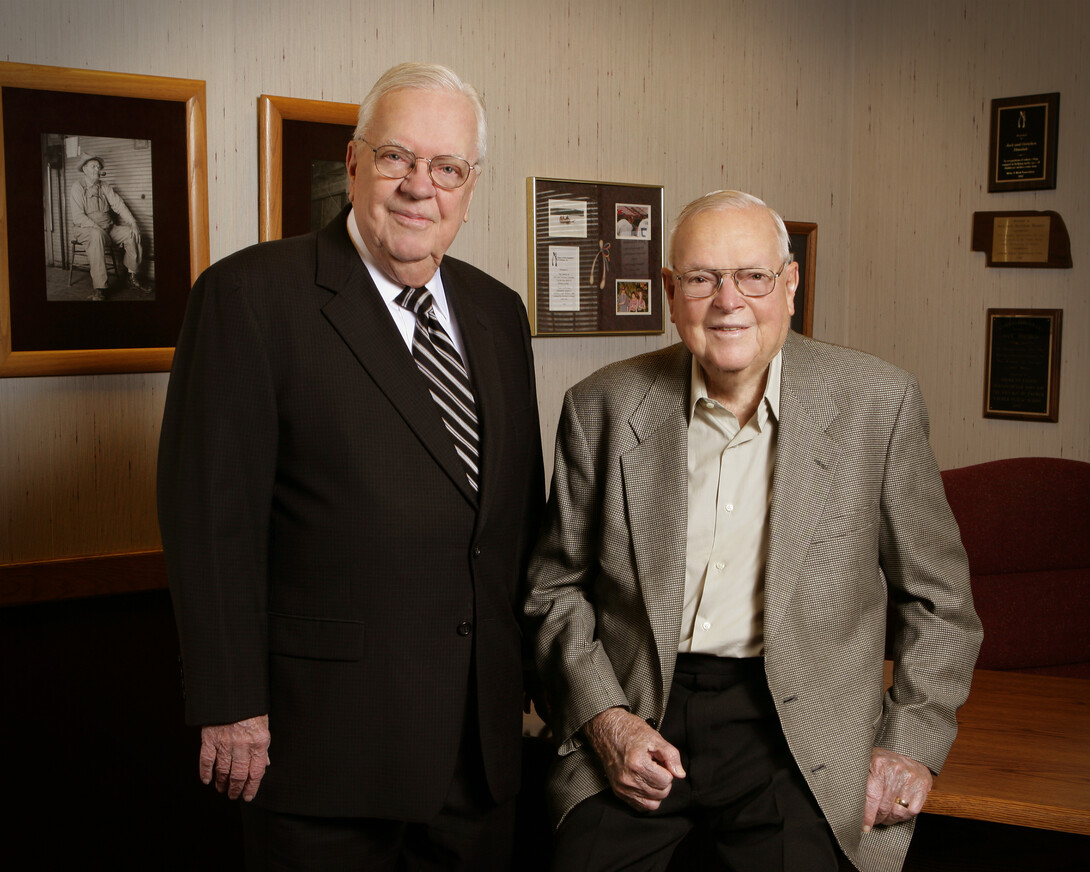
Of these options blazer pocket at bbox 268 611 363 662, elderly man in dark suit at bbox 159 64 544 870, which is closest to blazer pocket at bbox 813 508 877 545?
elderly man in dark suit at bbox 159 64 544 870

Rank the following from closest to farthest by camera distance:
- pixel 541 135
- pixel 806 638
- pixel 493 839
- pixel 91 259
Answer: pixel 806 638
pixel 493 839
pixel 91 259
pixel 541 135

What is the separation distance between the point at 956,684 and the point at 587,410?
33.2 inches

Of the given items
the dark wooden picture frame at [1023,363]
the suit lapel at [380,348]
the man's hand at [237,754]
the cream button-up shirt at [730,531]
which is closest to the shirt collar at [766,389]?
the cream button-up shirt at [730,531]

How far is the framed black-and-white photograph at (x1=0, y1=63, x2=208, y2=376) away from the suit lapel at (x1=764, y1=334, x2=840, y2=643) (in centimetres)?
158

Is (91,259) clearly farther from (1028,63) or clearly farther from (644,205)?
(1028,63)

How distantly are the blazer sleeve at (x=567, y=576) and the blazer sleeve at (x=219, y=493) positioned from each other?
1.83ft

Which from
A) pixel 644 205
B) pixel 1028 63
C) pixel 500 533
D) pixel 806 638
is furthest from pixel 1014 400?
pixel 500 533

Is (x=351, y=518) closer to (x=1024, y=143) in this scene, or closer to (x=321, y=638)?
(x=321, y=638)

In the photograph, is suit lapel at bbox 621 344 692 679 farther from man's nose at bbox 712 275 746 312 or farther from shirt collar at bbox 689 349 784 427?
man's nose at bbox 712 275 746 312

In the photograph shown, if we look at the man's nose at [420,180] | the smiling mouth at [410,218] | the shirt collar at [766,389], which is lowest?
the shirt collar at [766,389]

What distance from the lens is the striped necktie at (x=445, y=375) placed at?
178 centimetres

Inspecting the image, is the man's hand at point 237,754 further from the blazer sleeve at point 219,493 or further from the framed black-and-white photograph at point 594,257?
the framed black-and-white photograph at point 594,257

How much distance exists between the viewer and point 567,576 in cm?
199

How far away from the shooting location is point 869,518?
1834 mm
